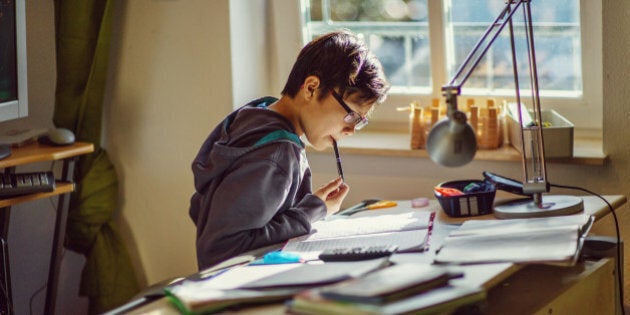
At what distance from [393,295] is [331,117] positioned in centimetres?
84

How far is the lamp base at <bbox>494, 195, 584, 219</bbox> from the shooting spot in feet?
6.86

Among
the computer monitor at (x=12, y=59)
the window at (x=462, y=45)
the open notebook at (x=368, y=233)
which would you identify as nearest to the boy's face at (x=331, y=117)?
the open notebook at (x=368, y=233)

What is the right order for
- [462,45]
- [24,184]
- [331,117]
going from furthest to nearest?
[462,45] → [24,184] → [331,117]

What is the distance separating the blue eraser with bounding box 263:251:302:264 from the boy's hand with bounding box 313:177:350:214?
0.35 metres

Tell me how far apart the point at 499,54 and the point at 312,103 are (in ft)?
2.50

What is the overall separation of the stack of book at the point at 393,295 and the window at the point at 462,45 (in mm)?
1244

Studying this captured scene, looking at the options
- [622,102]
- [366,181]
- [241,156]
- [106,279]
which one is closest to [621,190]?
[622,102]

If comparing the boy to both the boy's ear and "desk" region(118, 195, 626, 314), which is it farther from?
"desk" region(118, 195, 626, 314)

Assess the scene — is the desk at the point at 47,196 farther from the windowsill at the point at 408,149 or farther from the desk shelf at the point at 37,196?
the windowsill at the point at 408,149

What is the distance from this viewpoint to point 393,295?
144cm

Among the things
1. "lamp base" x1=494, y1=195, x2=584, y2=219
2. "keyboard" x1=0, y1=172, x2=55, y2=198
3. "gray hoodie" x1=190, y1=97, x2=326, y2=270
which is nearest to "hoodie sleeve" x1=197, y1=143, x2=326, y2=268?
"gray hoodie" x1=190, y1=97, x2=326, y2=270

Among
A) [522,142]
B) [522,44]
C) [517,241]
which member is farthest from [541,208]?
[522,44]

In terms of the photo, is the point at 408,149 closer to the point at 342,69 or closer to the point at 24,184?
the point at 342,69

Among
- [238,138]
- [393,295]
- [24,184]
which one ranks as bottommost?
[393,295]
